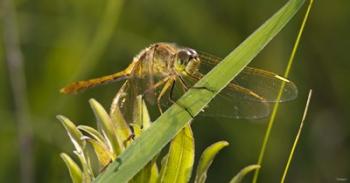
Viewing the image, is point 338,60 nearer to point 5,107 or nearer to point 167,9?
point 167,9

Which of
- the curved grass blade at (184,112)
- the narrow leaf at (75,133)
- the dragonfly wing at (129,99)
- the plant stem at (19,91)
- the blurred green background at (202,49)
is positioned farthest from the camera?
the blurred green background at (202,49)

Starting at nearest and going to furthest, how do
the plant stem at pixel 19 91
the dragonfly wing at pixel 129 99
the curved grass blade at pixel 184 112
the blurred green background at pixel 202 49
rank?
the curved grass blade at pixel 184 112 < the dragonfly wing at pixel 129 99 < the plant stem at pixel 19 91 < the blurred green background at pixel 202 49

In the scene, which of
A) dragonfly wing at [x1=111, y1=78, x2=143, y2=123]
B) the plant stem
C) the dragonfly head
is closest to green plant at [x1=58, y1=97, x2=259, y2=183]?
dragonfly wing at [x1=111, y1=78, x2=143, y2=123]

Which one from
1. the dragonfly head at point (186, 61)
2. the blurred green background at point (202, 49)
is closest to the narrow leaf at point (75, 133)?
the dragonfly head at point (186, 61)

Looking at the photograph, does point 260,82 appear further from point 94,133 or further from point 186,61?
point 94,133

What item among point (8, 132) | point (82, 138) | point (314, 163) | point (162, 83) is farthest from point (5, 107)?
point (82, 138)

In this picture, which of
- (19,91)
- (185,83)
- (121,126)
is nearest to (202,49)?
(19,91)

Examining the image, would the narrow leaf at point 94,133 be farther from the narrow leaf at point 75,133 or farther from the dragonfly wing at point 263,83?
the dragonfly wing at point 263,83

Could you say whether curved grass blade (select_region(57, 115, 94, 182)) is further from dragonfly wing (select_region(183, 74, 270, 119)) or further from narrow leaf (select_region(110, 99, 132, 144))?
dragonfly wing (select_region(183, 74, 270, 119))
